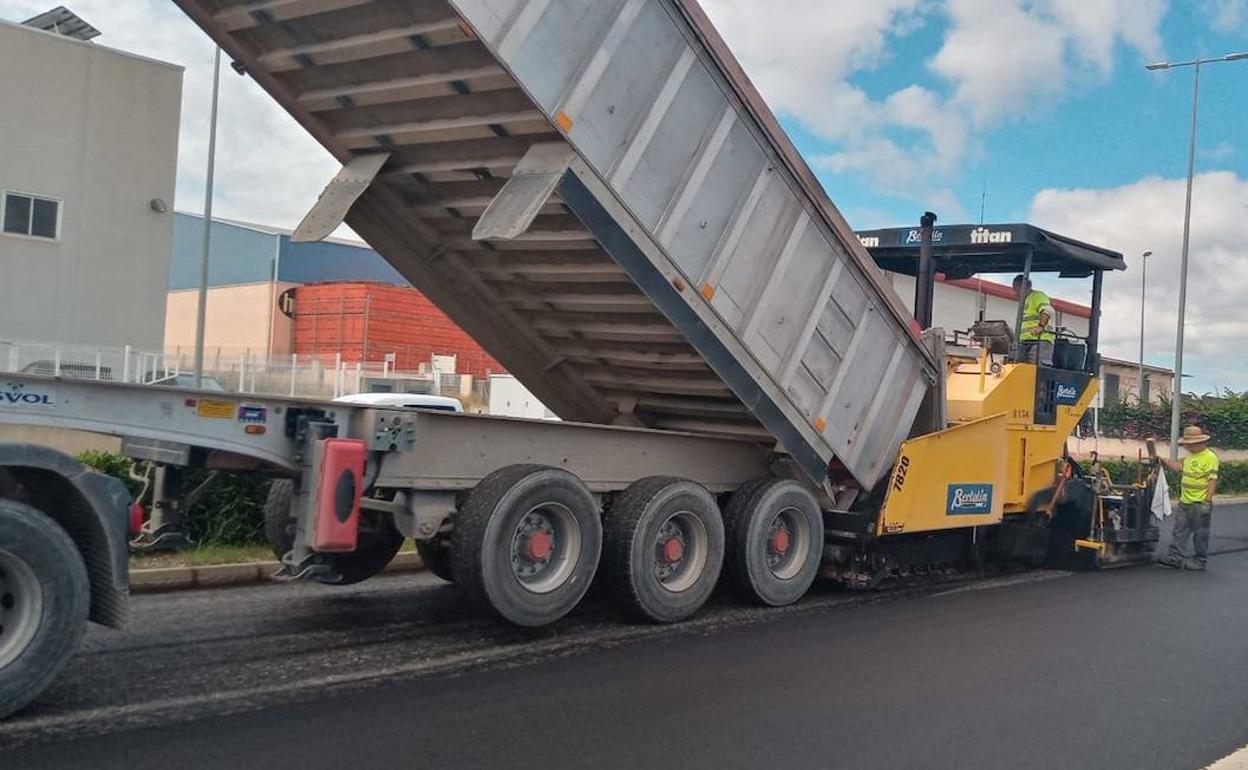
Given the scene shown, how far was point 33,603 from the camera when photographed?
15.8 feet

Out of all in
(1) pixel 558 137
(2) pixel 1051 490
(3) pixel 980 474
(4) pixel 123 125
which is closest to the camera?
(1) pixel 558 137

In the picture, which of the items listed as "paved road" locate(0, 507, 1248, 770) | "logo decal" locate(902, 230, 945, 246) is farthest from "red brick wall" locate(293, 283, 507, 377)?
"paved road" locate(0, 507, 1248, 770)

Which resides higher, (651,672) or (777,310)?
(777,310)

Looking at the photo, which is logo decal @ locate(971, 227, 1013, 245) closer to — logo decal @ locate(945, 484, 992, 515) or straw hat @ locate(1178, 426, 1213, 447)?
logo decal @ locate(945, 484, 992, 515)

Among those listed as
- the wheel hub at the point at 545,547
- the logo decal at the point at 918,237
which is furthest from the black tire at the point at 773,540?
the logo decal at the point at 918,237

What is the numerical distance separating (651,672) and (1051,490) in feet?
18.6

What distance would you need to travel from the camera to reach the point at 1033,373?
989cm

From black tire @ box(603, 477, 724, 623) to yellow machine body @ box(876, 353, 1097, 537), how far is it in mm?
1649

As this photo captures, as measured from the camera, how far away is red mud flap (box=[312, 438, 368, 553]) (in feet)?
19.7

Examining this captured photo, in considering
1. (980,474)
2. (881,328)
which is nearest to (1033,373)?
(980,474)

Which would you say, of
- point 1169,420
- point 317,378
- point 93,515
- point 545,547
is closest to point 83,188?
point 317,378

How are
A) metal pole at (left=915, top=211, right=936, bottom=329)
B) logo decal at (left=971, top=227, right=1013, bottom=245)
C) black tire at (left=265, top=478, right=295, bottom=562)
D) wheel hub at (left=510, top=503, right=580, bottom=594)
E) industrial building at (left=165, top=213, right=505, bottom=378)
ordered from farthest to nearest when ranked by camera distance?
industrial building at (left=165, top=213, right=505, bottom=378) → metal pole at (left=915, top=211, right=936, bottom=329) → logo decal at (left=971, top=227, right=1013, bottom=245) → black tire at (left=265, top=478, right=295, bottom=562) → wheel hub at (left=510, top=503, right=580, bottom=594)

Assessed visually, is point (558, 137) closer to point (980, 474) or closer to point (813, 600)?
point (813, 600)

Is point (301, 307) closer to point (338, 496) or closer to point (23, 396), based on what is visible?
point (338, 496)
